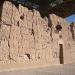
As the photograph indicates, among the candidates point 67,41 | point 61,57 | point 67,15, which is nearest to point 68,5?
point 67,15

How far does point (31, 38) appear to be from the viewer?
1042cm

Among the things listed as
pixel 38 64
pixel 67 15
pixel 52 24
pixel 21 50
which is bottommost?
pixel 38 64

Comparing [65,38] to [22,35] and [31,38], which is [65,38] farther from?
[22,35]

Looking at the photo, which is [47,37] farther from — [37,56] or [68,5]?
[68,5]

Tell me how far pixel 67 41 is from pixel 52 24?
175cm

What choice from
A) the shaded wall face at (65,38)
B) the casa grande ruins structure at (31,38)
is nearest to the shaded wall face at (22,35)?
the casa grande ruins structure at (31,38)

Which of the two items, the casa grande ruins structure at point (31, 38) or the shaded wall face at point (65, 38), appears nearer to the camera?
the casa grande ruins structure at point (31, 38)

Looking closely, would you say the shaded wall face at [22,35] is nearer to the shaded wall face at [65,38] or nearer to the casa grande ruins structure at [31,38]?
the casa grande ruins structure at [31,38]

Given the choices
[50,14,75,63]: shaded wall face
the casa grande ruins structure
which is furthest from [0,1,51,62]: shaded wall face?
[50,14,75,63]: shaded wall face

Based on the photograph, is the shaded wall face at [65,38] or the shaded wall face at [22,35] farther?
the shaded wall face at [65,38]

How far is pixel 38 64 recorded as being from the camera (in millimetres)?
10570

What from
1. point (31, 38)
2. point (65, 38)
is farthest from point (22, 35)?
point (65, 38)

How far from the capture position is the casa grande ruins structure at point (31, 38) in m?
9.23

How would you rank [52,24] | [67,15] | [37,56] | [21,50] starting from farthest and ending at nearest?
[67,15] < [52,24] < [37,56] < [21,50]
